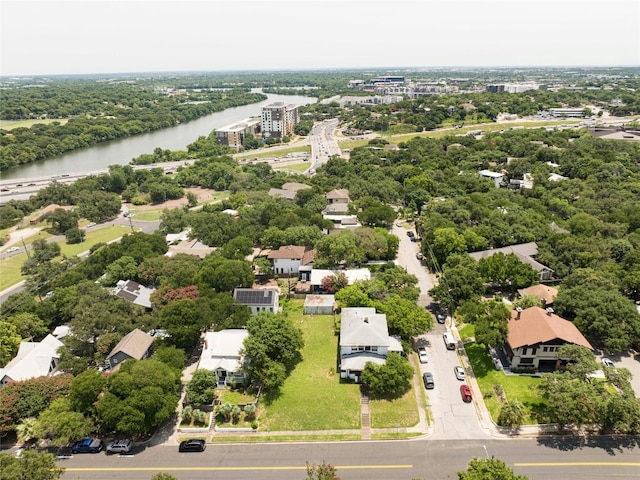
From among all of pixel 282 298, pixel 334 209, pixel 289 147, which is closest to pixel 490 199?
pixel 334 209

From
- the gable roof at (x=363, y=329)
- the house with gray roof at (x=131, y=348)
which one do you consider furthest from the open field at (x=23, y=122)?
the gable roof at (x=363, y=329)

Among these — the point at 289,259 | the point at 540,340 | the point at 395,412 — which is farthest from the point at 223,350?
the point at 540,340

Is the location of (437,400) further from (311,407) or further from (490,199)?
(490,199)

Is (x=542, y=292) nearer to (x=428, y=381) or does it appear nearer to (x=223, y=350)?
(x=428, y=381)

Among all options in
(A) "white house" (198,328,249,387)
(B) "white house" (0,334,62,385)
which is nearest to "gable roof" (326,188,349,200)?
(A) "white house" (198,328,249,387)

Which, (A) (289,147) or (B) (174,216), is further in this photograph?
(A) (289,147)

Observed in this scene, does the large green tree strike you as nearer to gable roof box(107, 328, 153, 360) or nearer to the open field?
gable roof box(107, 328, 153, 360)
